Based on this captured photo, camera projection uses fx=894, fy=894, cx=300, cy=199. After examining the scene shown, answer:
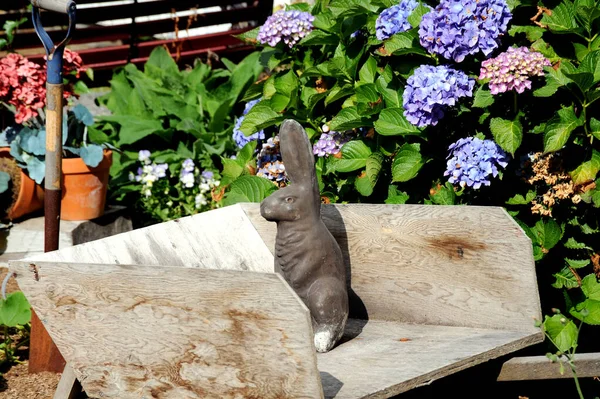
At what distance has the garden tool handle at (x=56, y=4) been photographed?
283cm

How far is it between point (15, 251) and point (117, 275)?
78.9 inches

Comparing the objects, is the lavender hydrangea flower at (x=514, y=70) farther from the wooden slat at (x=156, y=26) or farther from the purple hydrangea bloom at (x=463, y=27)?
the wooden slat at (x=156, y=26)

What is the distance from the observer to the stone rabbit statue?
234 centimetres

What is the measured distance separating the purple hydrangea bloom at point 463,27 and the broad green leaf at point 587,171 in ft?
1.57

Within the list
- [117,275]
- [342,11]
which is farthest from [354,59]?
[117,275]

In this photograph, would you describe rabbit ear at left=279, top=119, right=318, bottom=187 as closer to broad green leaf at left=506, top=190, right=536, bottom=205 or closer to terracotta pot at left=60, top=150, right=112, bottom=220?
broad green leaf at left=506, top=190, right=536, bottom=205

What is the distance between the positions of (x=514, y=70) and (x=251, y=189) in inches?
43.0

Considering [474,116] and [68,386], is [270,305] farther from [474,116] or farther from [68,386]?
[474,116]

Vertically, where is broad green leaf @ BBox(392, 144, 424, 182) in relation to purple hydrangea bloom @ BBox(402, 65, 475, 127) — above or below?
below

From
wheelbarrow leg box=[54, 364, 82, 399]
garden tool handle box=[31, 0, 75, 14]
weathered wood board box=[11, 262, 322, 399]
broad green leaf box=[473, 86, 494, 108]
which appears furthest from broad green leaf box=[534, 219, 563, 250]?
garden tool handle box=[31, 0, 75, 14]

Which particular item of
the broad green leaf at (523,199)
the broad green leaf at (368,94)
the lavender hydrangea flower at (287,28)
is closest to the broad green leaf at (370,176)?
the broad green leaf at (368,94)

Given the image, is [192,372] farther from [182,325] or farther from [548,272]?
[548,272]

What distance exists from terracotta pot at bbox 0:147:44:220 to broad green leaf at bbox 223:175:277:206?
101cm

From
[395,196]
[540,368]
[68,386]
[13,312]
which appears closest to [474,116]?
[395,196]
